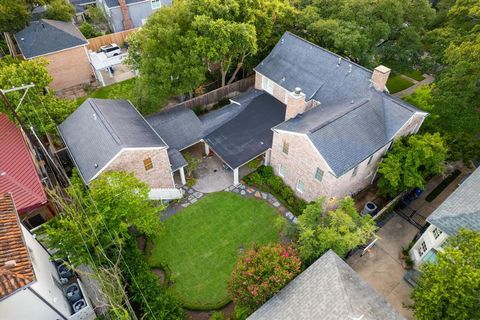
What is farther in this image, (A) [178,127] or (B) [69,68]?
(B) [69,68]

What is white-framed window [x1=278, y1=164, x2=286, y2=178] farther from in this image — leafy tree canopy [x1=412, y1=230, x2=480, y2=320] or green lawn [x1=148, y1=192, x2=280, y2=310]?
leafy tree canopy [x1=412, y1=230, x2=480, y2=320]

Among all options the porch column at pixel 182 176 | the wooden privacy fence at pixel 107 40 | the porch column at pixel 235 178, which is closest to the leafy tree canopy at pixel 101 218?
the porch column at pixel 182 176

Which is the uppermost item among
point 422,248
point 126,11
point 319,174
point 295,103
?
point 126,11

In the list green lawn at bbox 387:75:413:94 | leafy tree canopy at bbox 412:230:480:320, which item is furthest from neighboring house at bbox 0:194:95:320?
green lawn at bbox 387:75:413:94

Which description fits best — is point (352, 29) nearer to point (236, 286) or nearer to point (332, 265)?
point (332, 265)

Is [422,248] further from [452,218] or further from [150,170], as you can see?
[150,170]

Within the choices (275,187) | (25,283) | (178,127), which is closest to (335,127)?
(275,187)

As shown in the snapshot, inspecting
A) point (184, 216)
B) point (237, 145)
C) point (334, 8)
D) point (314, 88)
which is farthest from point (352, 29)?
point (184, 216)
